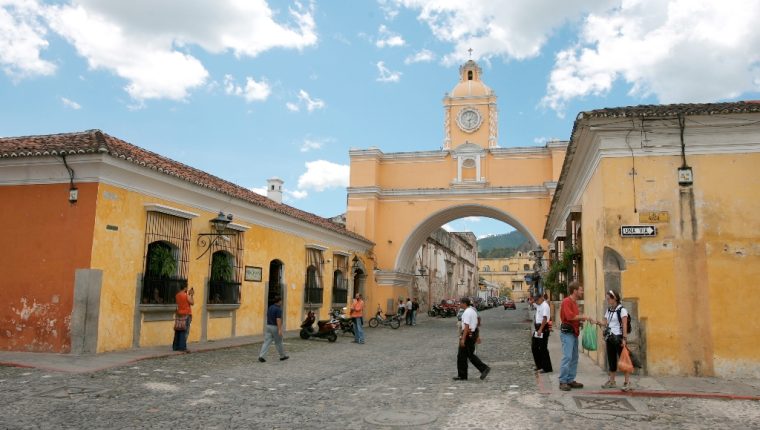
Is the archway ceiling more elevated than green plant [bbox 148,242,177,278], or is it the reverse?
the archway ceiling

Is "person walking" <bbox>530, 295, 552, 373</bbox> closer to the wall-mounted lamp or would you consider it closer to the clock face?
the wall-mounted lamp

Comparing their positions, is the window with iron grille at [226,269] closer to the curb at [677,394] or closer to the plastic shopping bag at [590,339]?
the plastic shopping bag at [590,339]

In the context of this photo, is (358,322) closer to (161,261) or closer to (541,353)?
(161,261)

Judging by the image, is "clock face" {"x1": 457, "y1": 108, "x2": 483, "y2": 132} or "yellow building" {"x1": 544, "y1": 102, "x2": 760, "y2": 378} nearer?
"yellow building" {"x1": 544, "y1": 102, "x2": 760, "y2": 378}

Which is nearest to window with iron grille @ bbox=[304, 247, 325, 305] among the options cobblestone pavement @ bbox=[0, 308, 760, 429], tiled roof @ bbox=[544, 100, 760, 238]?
cobblestone pavement @ bbox=[0, 308, 760, 429]

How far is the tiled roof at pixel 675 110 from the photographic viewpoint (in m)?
8.50

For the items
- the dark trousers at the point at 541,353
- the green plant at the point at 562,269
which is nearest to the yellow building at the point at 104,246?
the dark trousers at the point at 541,353

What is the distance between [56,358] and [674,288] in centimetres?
1006

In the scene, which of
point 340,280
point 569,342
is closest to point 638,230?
point 569,342

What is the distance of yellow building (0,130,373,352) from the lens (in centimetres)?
1068

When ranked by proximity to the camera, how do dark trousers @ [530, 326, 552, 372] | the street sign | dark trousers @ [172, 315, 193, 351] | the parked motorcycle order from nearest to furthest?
the street sign → dark trousers @ [530, 326, 552, 372] → dark trousers @ [172, 315, 193, 351] → the parked motorcycle

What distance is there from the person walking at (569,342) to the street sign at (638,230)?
1521mm

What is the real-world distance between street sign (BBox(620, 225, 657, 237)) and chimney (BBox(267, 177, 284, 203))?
1809cm

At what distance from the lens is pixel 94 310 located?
1064 centimetres
